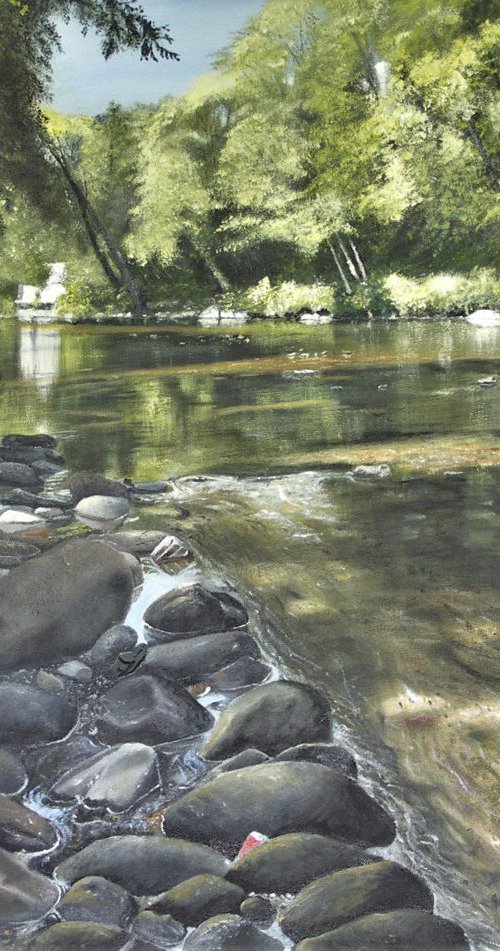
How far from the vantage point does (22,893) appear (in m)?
2.37

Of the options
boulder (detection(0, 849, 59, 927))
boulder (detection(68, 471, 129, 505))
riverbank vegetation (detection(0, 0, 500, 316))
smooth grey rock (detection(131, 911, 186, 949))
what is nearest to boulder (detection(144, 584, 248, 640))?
boulder (detection(0, 849, 59, 927))

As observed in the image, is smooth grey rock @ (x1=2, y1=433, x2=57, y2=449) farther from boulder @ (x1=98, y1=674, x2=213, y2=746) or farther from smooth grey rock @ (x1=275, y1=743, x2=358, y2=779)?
smooth grey rock @ (x1=275, y1=743, x2=358, y2=779)

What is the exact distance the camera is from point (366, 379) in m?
12.3

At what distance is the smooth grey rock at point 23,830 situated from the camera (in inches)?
103

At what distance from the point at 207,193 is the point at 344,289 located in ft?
22.0

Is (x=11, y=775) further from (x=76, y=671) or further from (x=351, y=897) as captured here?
(x=351, y=897)

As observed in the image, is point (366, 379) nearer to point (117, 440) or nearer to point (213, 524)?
point (117, 440)

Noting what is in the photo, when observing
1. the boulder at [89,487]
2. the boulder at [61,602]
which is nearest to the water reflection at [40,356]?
the boulder at [89,487]

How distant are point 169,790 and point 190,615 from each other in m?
1.25

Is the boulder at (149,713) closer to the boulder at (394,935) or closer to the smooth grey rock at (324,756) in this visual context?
the smooth grey rock at (324,756)

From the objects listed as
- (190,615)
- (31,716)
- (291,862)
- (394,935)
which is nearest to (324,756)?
(291,862)

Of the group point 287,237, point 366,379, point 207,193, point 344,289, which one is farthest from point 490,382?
point 207,193

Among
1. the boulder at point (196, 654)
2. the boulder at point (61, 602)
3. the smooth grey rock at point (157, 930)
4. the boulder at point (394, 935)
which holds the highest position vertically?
the boulder at point (61, 602)

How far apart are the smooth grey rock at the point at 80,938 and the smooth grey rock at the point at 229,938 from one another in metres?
0.16
